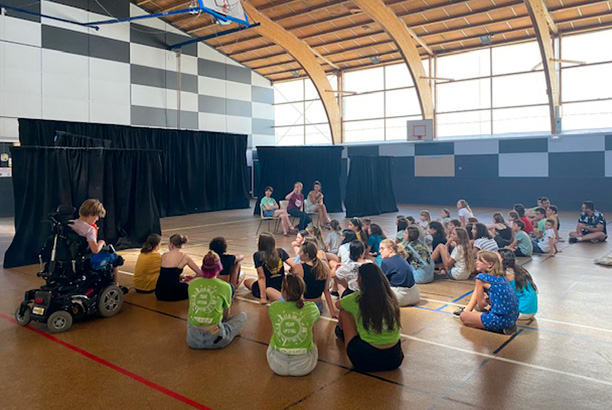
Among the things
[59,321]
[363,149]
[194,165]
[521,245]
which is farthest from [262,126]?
[59,321]

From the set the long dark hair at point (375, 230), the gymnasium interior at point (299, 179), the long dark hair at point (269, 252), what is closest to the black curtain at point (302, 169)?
the gymnasium interior at point (299, 179)

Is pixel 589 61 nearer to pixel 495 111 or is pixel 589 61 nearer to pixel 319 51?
pixel 495 111

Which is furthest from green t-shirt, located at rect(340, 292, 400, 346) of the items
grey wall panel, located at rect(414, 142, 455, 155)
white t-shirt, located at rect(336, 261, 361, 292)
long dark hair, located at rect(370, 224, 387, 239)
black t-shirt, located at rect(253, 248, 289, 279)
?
grey wall panel, located at rect(414, 142, 455, 155)

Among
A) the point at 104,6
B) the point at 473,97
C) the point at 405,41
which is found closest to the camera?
the point at 104,6

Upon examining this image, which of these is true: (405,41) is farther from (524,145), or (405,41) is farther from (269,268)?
(269,268)

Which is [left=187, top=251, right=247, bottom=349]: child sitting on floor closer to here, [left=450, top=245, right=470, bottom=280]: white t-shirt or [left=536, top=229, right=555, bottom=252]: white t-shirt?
[left=450, top=245, right=470, bottom=280]: white t-shirt

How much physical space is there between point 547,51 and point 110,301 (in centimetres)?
1521

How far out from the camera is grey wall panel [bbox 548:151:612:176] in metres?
15.9

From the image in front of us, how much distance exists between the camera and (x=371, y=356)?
11.2 ft

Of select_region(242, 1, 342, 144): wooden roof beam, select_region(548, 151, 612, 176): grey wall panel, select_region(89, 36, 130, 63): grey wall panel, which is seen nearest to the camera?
select_region(548, 151, 612, 176): grey wall panel

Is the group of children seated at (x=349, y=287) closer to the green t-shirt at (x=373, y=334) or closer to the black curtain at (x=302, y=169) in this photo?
the green t-shirt at (x=373, y=334)

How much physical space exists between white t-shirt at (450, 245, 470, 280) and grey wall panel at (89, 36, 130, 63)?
1441 cm

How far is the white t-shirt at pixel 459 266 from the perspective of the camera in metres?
6.33

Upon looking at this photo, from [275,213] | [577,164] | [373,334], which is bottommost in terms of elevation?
[373,334]
